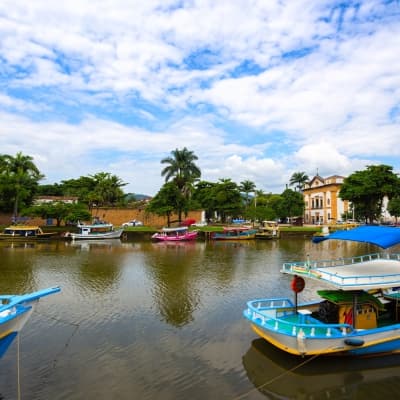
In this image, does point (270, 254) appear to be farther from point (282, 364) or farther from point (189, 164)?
point (189, 164)

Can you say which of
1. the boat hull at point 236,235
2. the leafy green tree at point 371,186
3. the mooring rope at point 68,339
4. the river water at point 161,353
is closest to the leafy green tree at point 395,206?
the leafy green tree at point 371,186

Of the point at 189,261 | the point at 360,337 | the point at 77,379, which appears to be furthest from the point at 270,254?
the point at 77,379

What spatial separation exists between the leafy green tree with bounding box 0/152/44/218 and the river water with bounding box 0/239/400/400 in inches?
1423

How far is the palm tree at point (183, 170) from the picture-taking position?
193ft

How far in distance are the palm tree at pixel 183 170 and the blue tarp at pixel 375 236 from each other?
4645cm

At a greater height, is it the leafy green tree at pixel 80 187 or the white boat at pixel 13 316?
the leafy green tree at pixel 80 187

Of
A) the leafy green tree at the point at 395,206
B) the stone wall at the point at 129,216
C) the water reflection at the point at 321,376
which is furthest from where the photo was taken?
the leafy green tree at the point at 395,206

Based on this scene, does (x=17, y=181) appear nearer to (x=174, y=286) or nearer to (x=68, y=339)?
(x=174, y=286)

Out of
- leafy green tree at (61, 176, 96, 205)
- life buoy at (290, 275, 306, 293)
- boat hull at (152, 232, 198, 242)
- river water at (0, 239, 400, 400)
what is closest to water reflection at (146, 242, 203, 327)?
river water at (0, 239, 400, 400)

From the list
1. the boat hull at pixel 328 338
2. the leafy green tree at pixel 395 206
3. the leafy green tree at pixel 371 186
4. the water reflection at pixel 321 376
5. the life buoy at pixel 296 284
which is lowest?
the water reflection at pixel 321 376

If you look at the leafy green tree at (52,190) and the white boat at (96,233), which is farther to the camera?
the leafy green tree at (52,190)

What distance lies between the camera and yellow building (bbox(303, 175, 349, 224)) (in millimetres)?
75688

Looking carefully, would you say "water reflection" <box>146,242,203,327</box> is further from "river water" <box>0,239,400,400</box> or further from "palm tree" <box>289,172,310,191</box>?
"palm tree" <box>289,172,310,191</box>

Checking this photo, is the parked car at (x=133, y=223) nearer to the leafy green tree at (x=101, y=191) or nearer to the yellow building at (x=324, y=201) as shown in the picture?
the leafy green tree at (x=101, y=191)
